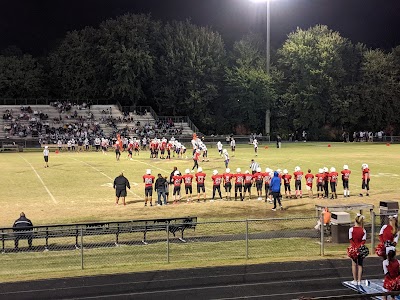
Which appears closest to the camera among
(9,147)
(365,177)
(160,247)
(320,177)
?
(160,247)

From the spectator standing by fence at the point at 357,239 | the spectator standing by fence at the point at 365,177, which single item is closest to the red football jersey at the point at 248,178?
the spectator standing by fence at the point at 365,177

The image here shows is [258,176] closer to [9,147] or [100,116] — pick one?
[9,147]

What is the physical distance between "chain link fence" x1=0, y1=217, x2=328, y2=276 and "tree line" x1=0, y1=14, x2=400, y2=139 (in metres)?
56.7

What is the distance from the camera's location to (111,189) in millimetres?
28000

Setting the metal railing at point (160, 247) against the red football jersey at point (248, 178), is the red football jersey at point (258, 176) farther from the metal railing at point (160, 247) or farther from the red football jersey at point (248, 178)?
the metal railing at point (160, 247)

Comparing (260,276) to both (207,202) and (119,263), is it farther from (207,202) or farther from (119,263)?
(207,202)

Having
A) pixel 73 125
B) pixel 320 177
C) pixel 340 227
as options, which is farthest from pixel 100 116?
pixel 340 227

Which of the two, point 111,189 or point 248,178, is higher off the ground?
point 248,178

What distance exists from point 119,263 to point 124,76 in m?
60.6

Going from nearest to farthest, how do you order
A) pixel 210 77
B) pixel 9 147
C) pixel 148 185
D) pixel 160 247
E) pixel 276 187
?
1. pixel 160 247
2. pixel 276 187
3. pixel 148 185
4. pixel 9 147
5. pixel 210 77

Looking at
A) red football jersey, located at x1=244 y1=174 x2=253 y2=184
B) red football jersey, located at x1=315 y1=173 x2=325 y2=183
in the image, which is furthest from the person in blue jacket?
red football jersey, located at x1=315 y1=173 x2=325 y2=183

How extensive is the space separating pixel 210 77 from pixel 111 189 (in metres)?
50.0

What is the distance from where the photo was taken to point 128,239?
56.7 feet

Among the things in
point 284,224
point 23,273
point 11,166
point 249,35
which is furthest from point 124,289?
point 249,35
